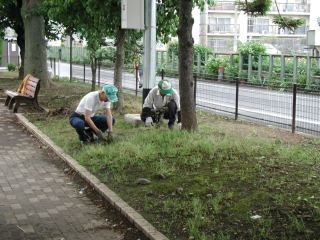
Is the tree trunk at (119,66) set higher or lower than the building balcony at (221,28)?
lower

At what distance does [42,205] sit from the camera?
21.2 ft

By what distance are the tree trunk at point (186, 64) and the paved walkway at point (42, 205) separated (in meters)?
2.51

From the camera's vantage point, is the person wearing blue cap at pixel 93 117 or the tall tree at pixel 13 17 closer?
the person wearing blue cap at pixel 93 117

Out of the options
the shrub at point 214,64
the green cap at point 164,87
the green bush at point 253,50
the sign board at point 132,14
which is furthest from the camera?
the shrub at point 214,64

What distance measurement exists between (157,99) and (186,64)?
125cm

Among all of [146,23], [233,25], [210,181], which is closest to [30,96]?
[146,23]

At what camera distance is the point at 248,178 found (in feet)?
22.2

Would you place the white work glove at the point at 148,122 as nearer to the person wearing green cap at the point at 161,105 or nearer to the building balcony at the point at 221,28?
the person wearing green cap at the point at 161,105

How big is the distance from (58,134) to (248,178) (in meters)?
4.98

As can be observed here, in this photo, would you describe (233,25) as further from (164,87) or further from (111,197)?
(111,197)

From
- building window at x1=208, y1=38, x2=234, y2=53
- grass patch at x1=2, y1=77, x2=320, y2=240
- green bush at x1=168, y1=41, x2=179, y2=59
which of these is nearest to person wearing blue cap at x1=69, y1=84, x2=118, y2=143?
grass patch at x1=2, y1=77, x2=320, y2=240

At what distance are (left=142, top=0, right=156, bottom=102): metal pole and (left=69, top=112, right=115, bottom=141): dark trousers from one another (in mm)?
1922

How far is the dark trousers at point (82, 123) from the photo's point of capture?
30.4ft

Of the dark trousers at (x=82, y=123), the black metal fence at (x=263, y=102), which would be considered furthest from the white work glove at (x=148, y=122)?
the black metal fence at (x=263, y=102)
